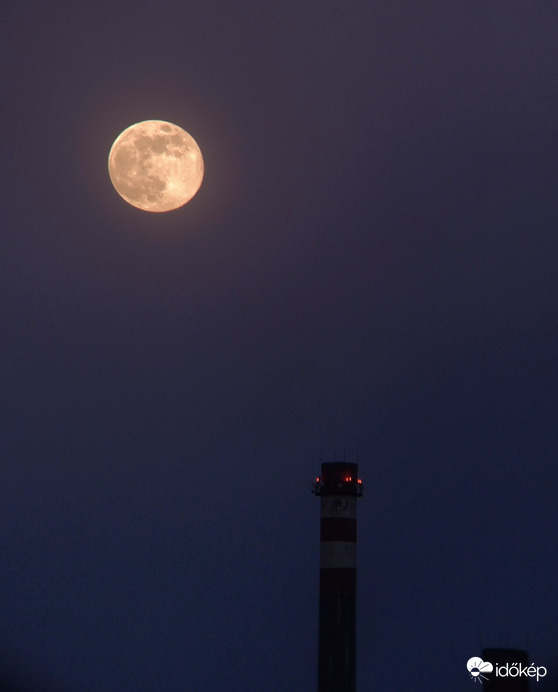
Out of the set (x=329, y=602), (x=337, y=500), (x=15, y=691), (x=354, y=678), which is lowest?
(x=15, y=691)

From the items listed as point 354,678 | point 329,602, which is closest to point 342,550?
point 329,602

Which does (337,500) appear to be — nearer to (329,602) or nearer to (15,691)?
(329,602)

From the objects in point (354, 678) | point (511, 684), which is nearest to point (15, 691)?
point (354, 678)

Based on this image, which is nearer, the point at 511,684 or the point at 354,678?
the point at 511,684

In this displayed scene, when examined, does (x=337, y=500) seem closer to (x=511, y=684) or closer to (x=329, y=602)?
(x=329, y=602)

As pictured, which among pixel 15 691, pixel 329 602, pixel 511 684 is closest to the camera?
pixel 511 684

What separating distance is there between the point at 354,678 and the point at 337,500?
565 inches

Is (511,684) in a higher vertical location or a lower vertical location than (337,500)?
lower

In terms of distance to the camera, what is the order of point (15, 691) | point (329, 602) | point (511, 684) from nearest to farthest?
point (511, 684)
point (329, 602)
point (15, 691)

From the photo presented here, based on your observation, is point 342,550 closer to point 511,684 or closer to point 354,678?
point 354,678

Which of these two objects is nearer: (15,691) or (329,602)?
(329,602)

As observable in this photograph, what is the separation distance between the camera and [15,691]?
114m

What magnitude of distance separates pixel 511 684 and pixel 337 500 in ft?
87.0

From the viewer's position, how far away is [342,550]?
81938 millimetres
